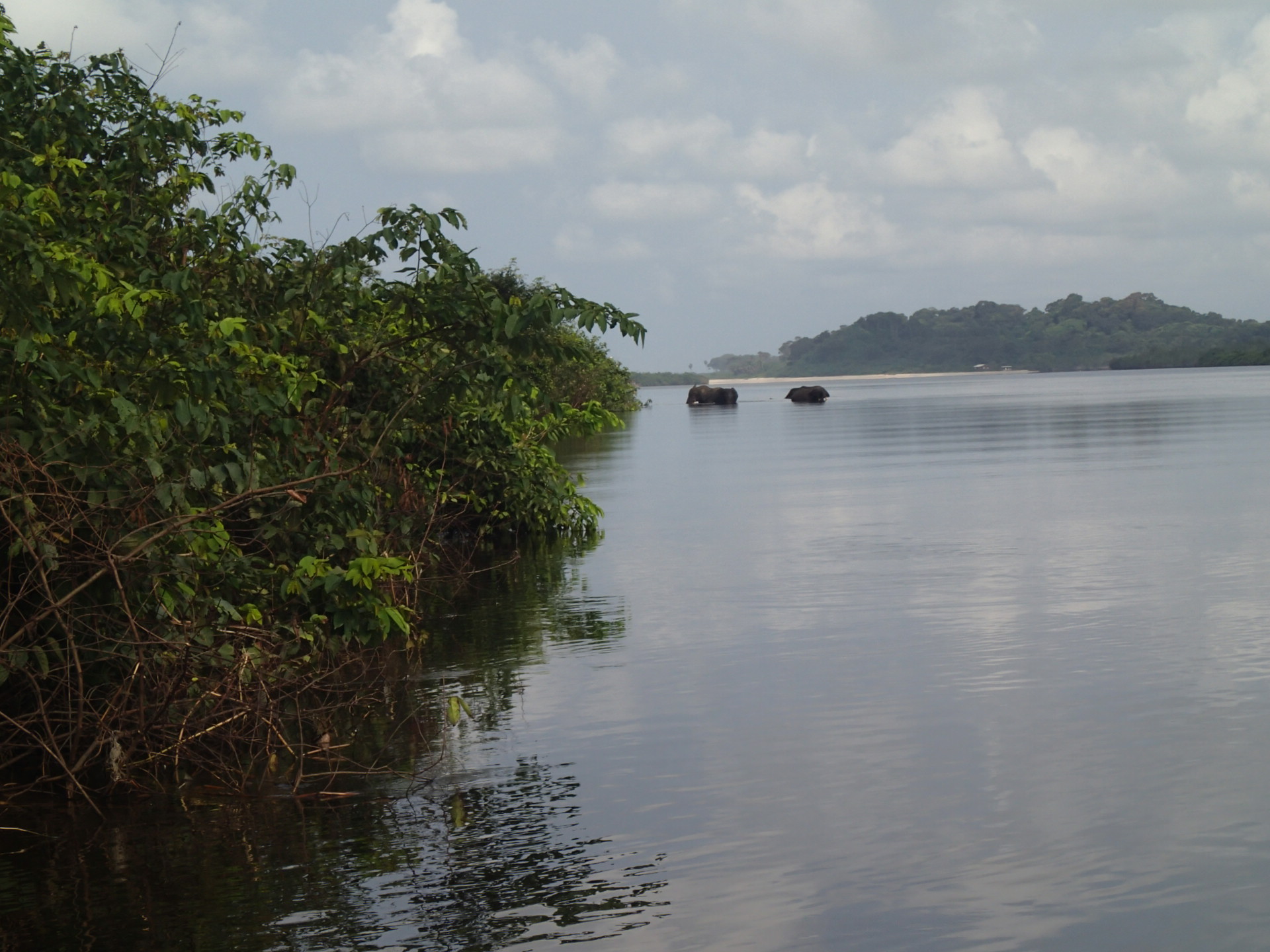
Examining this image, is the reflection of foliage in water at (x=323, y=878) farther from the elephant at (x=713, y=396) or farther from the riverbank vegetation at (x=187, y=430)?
the elephant at (x=713, y=396)

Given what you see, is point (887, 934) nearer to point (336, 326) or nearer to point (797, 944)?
point (797, 944)

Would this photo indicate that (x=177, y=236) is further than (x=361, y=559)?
Yes

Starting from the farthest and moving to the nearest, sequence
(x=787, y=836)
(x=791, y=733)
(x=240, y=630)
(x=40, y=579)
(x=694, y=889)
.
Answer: (x=791, y=733), (x=240, y=630), (x=40, y=579), (x=787, y=836), (x=694, y=889)

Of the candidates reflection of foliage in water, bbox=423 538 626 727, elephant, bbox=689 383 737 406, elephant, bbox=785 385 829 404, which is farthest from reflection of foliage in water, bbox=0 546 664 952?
elephant, bbox=689 383 737 406

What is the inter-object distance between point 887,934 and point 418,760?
4.05 metres

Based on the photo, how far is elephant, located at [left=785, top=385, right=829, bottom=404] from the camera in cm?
9675

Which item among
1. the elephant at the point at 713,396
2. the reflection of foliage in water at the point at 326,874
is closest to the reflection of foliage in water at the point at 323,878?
the reflection of foliage in water at the point at 326,874

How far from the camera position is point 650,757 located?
957 cm

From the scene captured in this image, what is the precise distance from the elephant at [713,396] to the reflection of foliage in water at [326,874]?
293ft

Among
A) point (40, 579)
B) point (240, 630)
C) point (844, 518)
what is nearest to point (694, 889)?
point (240, 630)

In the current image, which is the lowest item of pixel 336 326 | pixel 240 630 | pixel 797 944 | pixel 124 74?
pixel 797 944

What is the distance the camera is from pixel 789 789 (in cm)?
880

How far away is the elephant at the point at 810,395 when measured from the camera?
96.8 metres

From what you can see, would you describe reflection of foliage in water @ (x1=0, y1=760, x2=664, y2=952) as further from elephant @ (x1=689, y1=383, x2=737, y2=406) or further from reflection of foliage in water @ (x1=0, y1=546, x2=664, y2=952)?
elephant @ (x1=689, y1=383, x2=737, y2=406)
